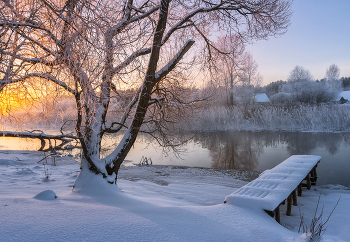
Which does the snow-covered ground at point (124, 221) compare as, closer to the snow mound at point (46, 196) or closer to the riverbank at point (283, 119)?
the snow mound at point (46, 196)

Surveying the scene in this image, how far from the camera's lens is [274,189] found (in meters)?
3.81

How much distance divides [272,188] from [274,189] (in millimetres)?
101

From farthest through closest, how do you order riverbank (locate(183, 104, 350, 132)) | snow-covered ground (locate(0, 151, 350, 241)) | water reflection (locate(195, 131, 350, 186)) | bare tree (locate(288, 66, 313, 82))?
bare tree (locate(288, 66, 313, 82))
riverbank (locate(183, 104, 350, 132))
water reflection (locate(195, 131, 350, 186))
snow-covered ground (locate(0, 151, 350, 241))

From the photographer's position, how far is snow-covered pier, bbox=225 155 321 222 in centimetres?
315

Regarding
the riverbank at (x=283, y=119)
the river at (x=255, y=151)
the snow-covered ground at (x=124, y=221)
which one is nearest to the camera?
the snow-covered ground at (x=124, y=221)

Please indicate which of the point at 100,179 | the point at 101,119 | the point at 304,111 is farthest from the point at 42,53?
the point at 304,111

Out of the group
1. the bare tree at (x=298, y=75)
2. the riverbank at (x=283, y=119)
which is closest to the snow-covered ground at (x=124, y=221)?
the riverbank at (x=283, y=119)

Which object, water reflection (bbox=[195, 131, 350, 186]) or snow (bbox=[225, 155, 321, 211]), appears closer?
snow (bbox=[225, 155, 321, 211])

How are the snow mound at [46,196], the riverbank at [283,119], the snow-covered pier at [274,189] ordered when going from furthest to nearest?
1. the riverbank at [283,119]
2. the snow-covered pier at [274,189]
3. the snow mound at [46,196]

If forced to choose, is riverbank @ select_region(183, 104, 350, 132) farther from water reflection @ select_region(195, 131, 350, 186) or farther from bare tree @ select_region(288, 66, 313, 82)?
bare tree @ select_region(288, 66, 313, 82)

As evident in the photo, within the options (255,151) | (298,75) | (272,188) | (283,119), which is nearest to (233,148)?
(255,151)

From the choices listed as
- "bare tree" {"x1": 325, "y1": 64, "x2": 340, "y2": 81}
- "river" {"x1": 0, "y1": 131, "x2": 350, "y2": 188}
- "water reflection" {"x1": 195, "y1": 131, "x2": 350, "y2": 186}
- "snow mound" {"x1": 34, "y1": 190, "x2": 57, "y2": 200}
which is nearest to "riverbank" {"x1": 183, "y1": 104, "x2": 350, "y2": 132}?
"water reflection" {"x1": 195, "y1": 131, "x2": 350, "y2": 186}

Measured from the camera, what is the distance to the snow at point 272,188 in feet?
10.3

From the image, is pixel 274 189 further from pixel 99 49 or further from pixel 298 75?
pixel 298 75
